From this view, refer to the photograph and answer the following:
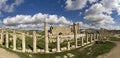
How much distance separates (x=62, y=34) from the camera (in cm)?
8225

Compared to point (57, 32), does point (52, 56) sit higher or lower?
lower

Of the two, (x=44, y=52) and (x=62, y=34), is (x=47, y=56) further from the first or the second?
(x=62, y=34)

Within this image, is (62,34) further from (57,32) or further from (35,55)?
(35,55)

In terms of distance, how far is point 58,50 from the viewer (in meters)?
52.3

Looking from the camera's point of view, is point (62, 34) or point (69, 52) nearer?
point (69, 52)

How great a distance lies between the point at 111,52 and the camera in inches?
1858

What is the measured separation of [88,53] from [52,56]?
759 centimetres

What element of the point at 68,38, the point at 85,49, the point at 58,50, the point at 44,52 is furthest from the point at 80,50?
the point at 68,38

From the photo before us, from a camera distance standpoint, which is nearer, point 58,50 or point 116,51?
point 116,51

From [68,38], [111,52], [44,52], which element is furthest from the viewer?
[68,38]

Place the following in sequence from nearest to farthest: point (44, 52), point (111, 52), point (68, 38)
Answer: point (111, 52) → point (44, 52) → point (68, 38)

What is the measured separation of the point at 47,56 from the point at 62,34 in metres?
35.0

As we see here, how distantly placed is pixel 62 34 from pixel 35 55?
35.6m

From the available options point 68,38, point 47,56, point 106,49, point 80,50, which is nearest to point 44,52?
point 47,56
